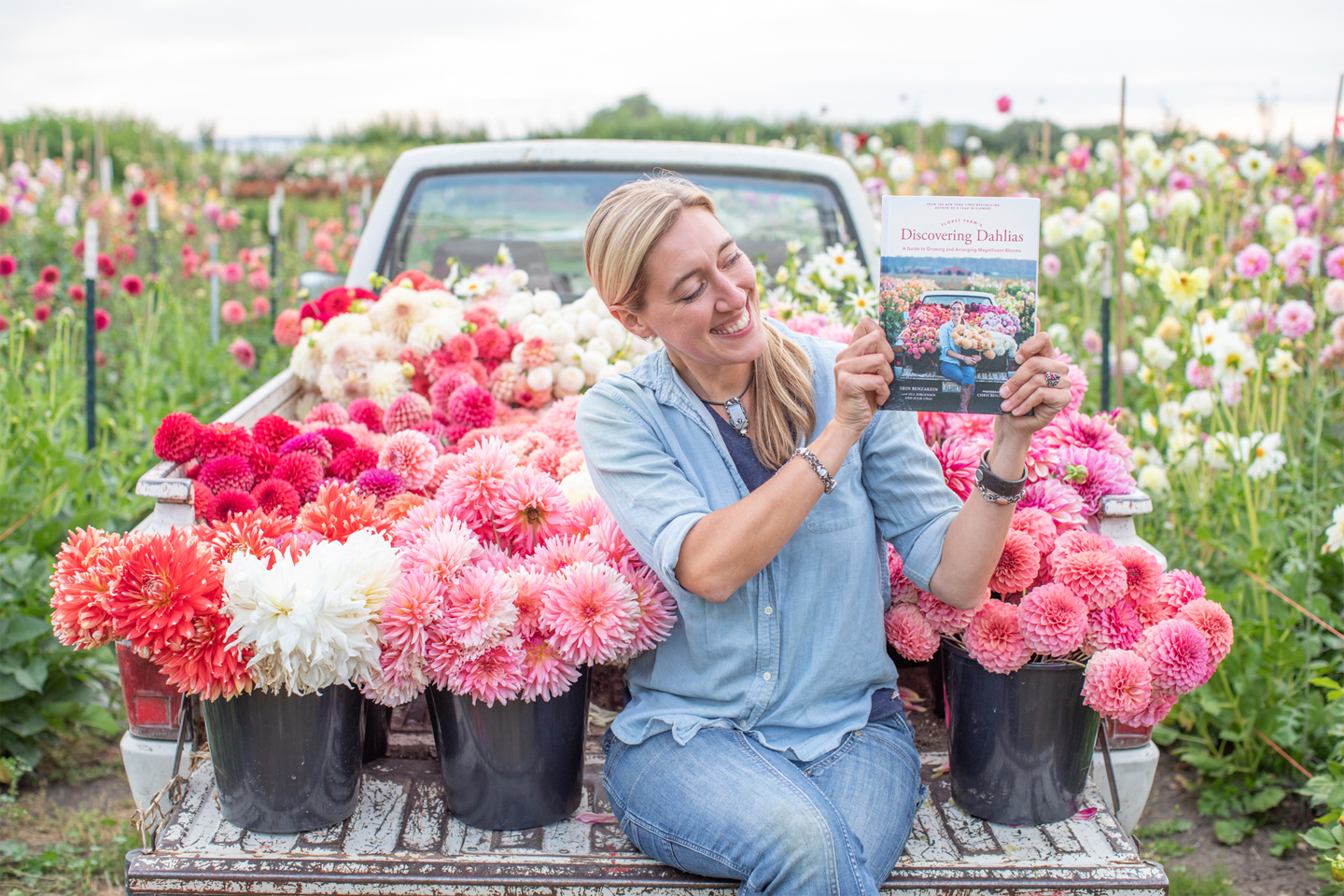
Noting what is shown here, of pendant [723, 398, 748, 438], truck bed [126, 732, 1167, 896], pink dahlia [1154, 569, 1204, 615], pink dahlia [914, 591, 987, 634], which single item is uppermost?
pendant [723, 398, 748, 438]

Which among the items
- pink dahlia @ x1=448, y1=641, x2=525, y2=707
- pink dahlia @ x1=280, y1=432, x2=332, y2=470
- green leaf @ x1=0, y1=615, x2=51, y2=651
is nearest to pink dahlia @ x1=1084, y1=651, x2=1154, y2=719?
pink dahlia @ x1=448, y1=641, x2=525, y2=707

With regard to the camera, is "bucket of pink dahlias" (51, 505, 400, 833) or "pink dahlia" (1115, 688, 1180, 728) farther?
"pink dahlia" (1115, 688, 1180, 728)

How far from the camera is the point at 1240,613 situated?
3041 mm

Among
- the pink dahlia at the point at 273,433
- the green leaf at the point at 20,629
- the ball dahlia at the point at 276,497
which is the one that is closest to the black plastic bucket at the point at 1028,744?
the ball dahlia at the point at 276,497

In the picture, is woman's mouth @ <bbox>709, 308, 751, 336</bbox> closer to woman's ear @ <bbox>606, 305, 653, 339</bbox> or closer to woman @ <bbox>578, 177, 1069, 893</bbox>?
woman @ <bbox>578, 177, 1069, 893</bbox>

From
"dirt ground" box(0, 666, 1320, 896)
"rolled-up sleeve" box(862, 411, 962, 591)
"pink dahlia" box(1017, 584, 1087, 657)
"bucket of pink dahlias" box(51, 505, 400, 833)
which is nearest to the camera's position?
"bucket of pink dahlias" box(51, 505, 400, 833)

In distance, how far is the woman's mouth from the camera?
1804 millimetres

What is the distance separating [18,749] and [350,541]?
1.87 metres

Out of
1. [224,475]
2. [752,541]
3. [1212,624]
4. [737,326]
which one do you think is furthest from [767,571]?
[224,475]

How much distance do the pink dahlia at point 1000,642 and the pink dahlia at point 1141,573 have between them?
21 cm

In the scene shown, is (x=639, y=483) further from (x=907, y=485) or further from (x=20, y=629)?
(x=20, y=629)

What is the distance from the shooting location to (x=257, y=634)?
1.67 m

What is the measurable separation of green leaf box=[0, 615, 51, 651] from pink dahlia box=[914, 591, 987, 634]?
228cm

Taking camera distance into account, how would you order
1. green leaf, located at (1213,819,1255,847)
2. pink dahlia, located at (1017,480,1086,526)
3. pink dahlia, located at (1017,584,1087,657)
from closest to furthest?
pink dahlia, located at (1017,584,1087,657), pink dahlia, located at (1017,480,1086,526), green leaf, located at (1213,819,1255,847)
